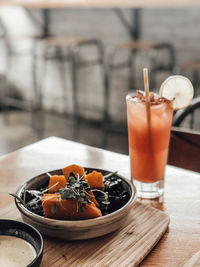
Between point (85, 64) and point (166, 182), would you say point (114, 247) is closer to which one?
point (166, 182)

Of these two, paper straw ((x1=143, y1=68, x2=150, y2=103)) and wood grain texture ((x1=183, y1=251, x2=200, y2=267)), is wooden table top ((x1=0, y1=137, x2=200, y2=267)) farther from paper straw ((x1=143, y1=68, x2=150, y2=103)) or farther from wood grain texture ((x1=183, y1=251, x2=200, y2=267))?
paper straw ((x1=143, y1=68, x2=150, y2=103))

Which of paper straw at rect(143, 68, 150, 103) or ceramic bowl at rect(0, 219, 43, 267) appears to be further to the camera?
paper straw at rect(143, 68, 150, 103)

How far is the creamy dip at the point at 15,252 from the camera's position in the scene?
24.7 inches

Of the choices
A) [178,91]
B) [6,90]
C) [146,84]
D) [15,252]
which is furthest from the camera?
[6,90]

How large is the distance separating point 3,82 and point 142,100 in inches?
168

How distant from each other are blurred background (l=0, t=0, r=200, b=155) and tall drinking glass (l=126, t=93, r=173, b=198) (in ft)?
7.18

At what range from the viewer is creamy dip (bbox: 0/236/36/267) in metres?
0.63

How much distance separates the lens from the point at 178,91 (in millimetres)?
995

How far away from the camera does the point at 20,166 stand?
1180 mm

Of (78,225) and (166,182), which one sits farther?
(166,182)

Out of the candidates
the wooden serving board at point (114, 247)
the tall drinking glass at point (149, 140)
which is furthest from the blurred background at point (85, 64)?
the wooden serving board at point (114, 247)

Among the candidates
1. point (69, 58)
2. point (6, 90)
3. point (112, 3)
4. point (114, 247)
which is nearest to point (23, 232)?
point (114, 247)

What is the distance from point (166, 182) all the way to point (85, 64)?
10.9 ft

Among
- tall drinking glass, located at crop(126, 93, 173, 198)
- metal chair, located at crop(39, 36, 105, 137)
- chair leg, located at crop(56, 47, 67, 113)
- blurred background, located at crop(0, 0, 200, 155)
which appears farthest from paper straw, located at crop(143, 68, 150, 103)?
chair leg, located at crop(56, 47, 67, 113)
